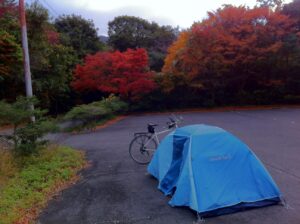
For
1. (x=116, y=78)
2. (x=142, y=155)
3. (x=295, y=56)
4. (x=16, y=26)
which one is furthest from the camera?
(x=295, y=56)

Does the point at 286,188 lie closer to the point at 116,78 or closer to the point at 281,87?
the point at 116,78

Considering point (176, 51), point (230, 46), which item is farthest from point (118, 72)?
point (230, 46)

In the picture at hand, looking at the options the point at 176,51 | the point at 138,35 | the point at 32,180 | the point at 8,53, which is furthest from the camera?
the point at 138,35

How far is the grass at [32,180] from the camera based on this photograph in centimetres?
510

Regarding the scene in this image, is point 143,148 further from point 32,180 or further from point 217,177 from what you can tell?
point 217,177

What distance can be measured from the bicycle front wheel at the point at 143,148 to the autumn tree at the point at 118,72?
13.3 meters

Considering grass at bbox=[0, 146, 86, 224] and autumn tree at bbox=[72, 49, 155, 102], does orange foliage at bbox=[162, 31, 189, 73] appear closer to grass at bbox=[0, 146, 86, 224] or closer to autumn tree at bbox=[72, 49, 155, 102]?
autumn tree at bbox=[72, 49, 155, 102]

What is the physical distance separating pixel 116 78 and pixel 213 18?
292 inches

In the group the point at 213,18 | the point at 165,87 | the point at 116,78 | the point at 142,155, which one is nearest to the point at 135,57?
the point at 116,78

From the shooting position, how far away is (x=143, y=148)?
805 cm

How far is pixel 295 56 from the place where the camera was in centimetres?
2308

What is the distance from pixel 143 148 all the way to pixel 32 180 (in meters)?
2.60

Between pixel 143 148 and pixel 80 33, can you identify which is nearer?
pixel 143 148

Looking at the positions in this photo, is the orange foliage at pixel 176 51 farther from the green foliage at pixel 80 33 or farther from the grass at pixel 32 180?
the grass at pixel 32 180
